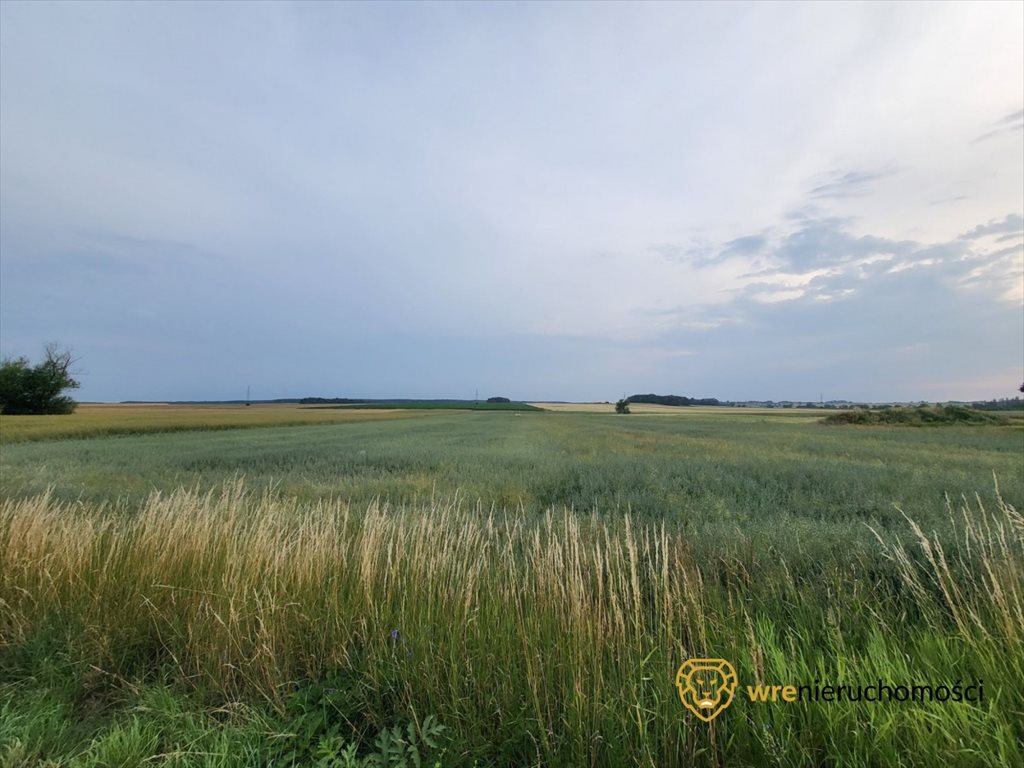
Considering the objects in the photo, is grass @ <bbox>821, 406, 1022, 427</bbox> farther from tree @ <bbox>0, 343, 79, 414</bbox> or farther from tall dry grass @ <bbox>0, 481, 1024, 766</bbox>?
tree @ <bbox>0, 343, 79, 414</bbox>

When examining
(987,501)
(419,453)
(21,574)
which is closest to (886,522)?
(987,501)

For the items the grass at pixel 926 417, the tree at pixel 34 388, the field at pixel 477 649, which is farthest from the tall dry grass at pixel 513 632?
the tree at pixel 34 388

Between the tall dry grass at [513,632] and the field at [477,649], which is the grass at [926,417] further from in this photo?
the tall dry grass at [513,632]

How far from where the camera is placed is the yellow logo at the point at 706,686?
2201 millimetres

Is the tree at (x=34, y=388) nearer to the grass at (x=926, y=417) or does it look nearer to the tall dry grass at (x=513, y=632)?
the tall dry grass at (x=513, y=632)

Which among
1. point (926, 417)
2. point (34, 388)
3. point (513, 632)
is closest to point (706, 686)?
point (513, 632)

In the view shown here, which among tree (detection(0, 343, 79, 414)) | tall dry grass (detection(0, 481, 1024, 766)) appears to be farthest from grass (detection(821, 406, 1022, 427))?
tree (detection(0, 343, 79, 414))

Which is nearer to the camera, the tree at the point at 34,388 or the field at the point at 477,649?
the field at the point at 477,649

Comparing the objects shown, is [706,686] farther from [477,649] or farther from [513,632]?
[477,649]

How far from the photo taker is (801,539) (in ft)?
16.1

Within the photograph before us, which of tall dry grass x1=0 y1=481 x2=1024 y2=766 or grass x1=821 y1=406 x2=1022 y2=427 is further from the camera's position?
grass x1=821 y1=406 x2=1022 y2=427

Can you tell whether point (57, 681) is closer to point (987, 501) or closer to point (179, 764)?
point (179, 764)

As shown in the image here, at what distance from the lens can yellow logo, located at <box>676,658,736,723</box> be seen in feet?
7.22

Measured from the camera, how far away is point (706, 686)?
7.75ft
